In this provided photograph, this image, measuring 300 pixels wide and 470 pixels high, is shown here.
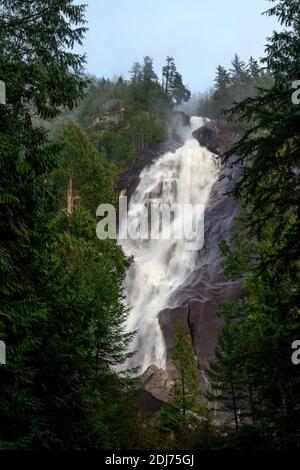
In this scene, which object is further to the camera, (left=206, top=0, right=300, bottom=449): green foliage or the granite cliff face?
the granite cliff face

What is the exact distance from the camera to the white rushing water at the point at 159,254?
31031mm

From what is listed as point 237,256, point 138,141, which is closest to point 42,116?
point 237,256

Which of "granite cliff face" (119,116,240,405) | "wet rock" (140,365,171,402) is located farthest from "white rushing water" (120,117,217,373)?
"wet rock" (140,365,171,402)

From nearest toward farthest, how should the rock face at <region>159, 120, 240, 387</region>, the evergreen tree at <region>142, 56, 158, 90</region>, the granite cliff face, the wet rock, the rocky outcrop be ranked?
the wet rock
the granite cliff face
the rock face at <region>159, 120, 240, 387</region>
the rocky outcrop
the evergreen tree at <region>142, 56, 158, 90</region>

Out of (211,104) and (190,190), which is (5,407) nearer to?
(190,190)

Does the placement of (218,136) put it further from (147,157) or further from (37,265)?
(37,265)

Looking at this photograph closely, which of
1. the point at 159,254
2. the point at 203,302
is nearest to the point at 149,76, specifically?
the point at 159,254

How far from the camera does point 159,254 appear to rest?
1599 inches

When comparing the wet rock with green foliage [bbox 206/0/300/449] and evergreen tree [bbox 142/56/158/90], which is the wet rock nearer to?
green foliage [bbox 206/0/300/449]

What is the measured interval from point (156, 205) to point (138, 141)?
66.0 ft

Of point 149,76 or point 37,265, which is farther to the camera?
point 149,76

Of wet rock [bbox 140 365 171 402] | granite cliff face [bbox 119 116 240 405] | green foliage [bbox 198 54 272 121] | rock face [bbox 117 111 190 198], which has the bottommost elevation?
wet rock [bbox 140 365 171 402]

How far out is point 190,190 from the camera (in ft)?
161

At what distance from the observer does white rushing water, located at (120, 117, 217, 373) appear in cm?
3103
